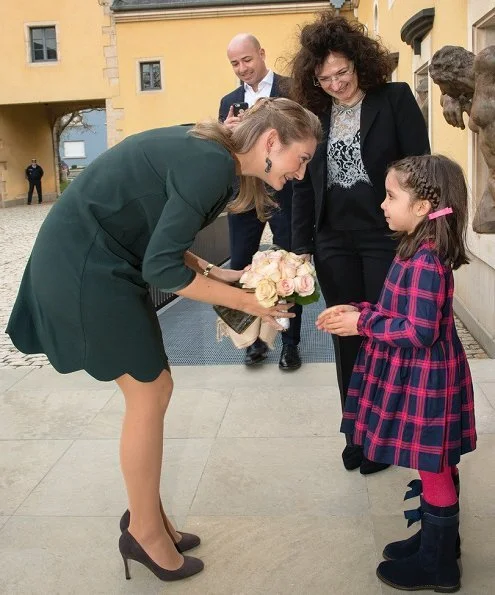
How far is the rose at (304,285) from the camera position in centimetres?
251

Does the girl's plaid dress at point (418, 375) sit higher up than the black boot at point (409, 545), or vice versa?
the girl's plaid dress at point (418, 375)

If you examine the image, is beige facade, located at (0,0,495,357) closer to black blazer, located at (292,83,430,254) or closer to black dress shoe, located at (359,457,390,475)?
black blazer, located at (292,83,430,254)

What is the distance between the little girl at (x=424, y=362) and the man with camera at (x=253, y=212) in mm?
2438

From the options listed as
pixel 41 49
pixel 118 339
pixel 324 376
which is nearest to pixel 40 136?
pixel 41 49

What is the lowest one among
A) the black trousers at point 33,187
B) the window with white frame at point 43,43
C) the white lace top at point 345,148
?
the white lace top at point 345,148

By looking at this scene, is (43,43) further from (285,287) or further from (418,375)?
(418,375)

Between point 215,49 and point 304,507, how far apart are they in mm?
24768

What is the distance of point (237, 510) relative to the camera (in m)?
3.17

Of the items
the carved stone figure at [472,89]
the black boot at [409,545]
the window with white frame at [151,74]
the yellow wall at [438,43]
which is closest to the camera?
the carved stone figure at [472,89]

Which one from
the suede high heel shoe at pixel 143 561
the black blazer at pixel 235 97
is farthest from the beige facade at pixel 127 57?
the suede high heel shoe at pixel 143 561

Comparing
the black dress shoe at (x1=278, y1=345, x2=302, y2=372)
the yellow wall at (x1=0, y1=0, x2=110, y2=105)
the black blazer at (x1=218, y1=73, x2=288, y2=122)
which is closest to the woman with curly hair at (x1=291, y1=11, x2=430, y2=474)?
the black dress shoe at (x1=278, y1=345, x2=302, y2=372)

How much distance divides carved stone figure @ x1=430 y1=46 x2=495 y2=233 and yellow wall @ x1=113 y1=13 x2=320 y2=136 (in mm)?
24483

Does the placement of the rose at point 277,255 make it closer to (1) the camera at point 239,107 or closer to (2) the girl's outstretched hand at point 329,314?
(2) the girl's outstretched hand at point 329,314

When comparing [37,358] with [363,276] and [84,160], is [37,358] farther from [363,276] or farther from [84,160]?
[84,160]
